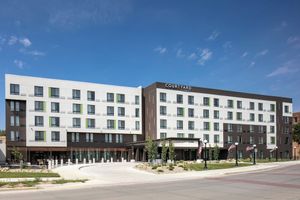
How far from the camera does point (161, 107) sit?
68688mm

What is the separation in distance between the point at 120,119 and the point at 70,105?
10.5m

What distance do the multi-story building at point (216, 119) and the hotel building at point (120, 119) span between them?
0.20m

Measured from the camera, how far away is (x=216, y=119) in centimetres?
7612

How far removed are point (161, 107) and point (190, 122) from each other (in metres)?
7.95

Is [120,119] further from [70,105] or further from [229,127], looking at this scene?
[229,127]

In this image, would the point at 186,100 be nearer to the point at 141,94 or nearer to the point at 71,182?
the point at 141,94

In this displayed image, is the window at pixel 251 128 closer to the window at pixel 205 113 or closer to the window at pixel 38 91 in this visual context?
the window at pixel 205 113

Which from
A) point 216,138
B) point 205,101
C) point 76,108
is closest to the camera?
point 76,108

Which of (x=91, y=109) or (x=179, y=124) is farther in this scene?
(x=179, y=124)

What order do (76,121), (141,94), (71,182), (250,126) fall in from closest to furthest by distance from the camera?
1. (71,182)
2. (76,121)
3. (141,94)
4. (250,126)

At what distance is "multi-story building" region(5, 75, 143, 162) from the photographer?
59656 mm

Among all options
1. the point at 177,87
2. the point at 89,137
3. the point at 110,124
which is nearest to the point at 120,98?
the point at 110,124

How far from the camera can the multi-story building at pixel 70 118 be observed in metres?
59.7

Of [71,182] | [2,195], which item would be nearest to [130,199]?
[2,195]
